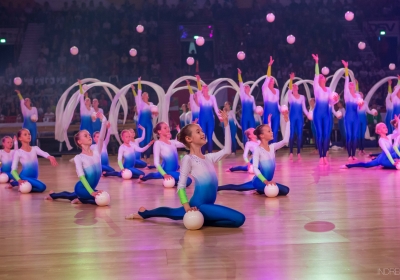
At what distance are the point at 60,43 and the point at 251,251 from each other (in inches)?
580

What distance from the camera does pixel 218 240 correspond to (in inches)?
145

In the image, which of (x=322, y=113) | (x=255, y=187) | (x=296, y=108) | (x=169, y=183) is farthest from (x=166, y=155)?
(x=296, y=108)

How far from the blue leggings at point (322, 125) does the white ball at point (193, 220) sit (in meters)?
5.35

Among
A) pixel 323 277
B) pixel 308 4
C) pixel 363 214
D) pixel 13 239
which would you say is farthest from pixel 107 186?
pixel 308 4

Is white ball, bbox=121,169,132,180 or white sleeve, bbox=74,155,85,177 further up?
white sleeve, bbox=74,155,85,177

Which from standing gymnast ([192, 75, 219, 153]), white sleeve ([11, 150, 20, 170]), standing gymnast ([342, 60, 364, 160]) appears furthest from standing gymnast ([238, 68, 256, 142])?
white sleeve ([11, 150, 20, 170])

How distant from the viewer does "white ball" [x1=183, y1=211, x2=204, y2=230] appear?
3.99m

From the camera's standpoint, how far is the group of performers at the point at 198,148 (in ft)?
13.7

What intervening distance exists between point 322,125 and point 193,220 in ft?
17.9

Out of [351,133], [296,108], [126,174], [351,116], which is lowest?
[126,174]

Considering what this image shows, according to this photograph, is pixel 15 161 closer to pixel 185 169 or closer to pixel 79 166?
pixel 79 166

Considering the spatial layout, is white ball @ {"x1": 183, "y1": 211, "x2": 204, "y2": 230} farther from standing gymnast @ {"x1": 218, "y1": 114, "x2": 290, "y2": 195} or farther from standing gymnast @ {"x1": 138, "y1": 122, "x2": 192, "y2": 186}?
standing gymnast @ {"x1": 138, "y1": 122, "x2": 192, "y2": 186}

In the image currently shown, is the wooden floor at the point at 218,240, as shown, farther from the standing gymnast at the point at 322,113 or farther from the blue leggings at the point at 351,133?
the blue leggings at the point at 351,133

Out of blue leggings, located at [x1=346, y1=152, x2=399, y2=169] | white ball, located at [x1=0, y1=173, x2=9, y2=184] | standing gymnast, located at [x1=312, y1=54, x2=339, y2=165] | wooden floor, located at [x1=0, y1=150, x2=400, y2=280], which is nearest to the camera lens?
wooden floor, located at [x1=0, y1=150, x2=400, y2=280]
